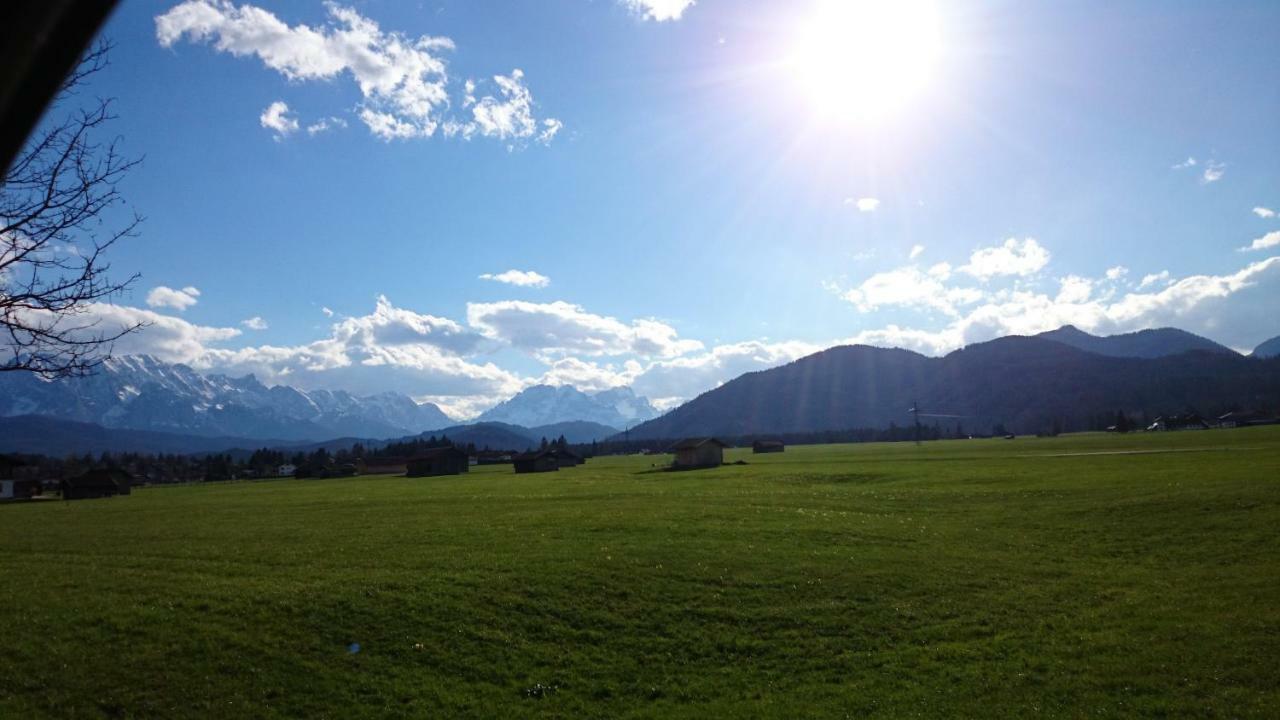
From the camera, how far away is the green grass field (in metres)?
16.9

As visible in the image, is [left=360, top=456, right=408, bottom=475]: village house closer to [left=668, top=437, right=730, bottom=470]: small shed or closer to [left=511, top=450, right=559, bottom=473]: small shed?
[left=511, top=450, right=559, bottom=473]: small shed

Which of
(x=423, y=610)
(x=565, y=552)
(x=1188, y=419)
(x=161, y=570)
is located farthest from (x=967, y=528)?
(x=1188, y=419)

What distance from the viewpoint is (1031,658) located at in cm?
1880

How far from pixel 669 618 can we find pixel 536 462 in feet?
355

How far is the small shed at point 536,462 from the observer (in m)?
127

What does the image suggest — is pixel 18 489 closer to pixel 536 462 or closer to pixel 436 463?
pixel 436 463

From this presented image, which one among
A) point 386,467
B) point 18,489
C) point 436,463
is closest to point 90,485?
point 18,489

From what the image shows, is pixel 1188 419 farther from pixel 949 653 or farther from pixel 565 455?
pixel 949 653

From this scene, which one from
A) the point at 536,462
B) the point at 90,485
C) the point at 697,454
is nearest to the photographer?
the point at 90,485

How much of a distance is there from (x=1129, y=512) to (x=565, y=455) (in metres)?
115

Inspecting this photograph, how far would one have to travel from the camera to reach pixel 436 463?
134 meters

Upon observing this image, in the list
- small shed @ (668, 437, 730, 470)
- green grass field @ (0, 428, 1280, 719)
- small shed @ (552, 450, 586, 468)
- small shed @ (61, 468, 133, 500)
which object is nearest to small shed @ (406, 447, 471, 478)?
small shed @ (552, 450, 586, 468)

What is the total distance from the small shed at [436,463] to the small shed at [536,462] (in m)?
15.1

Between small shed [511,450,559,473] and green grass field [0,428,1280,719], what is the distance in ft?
293
